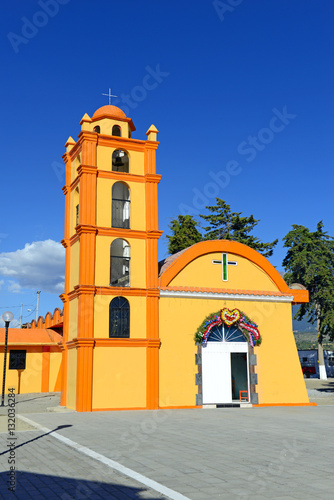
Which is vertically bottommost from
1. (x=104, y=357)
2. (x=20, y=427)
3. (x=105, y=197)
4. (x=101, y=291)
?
(x=20, y=427)

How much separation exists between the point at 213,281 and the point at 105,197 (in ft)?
20.3

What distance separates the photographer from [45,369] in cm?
3228

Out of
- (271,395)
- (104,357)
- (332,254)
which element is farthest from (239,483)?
(332,254)

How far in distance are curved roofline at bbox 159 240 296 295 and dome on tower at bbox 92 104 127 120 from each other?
7145mm

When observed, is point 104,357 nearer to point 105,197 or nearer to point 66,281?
point 66,281

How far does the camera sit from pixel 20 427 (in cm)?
1407

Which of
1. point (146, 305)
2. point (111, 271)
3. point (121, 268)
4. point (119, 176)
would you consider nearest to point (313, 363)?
point (121, 268)

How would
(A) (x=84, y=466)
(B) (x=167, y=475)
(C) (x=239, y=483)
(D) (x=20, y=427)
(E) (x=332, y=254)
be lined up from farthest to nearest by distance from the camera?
(E) (x=332, y=254) < (D) (x=20, y=427) < (A) (x=84, y=466) < (B) (x=167, y=475) < (C) (x=239, y=483)

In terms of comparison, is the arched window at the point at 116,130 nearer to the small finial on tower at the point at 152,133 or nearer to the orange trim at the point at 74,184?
the small finial on tower at the point at 152,133

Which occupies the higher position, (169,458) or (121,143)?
(121,143)

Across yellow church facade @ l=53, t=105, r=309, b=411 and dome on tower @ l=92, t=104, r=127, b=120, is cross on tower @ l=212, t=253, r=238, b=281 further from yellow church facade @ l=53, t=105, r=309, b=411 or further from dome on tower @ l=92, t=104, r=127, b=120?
dome on tower @ l=92, t=104, r=127, b=120

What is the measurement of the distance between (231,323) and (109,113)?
11250 millimetres

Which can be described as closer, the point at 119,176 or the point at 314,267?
the point at 119,176

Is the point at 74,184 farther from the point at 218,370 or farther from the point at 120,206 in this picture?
the point at 218,370
